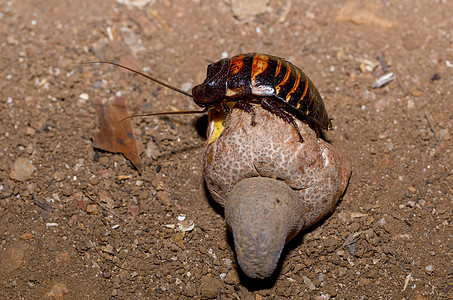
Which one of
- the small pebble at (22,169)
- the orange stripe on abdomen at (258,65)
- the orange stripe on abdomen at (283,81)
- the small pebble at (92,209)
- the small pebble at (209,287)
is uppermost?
the orange stripe on abdomen at (258,65)

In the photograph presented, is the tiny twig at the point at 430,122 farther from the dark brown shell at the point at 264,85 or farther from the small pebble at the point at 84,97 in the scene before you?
the small pebble at the point at 84,97

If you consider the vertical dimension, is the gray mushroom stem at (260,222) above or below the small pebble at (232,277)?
above

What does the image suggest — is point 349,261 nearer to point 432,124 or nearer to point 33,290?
point 432,124

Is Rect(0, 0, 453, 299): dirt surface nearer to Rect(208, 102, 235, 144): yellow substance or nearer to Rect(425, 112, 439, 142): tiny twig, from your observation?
Rect(425, 112, 439, 142): tiny twig

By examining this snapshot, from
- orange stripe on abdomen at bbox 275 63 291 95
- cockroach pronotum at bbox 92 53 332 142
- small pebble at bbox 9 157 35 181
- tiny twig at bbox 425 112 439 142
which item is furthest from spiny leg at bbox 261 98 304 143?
small pebble at bbox 9 157 35 181

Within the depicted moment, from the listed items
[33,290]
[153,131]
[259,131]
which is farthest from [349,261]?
[33,290]

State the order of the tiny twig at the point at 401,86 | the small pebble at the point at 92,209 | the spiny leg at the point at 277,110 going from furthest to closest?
the tiny twig at the point at 401,86 < the small pebble at the point at 92,209 < the spiny leg at the point at 277,110

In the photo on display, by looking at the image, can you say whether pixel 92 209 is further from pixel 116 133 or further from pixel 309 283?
pixel 309 283

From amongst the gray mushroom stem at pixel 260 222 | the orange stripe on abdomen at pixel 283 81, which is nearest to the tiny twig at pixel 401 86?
the orange stripe on abdomen at pixel 283 81
